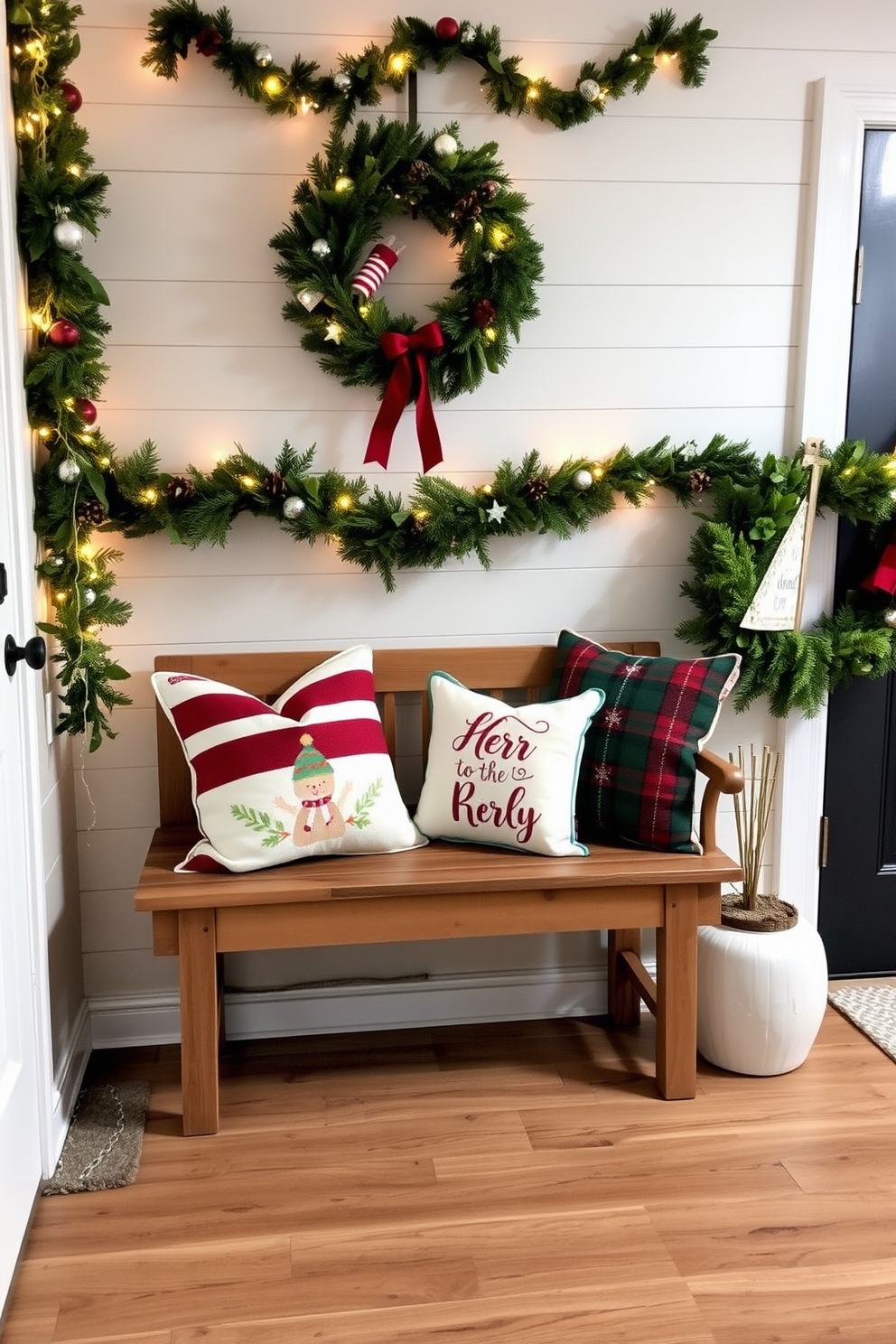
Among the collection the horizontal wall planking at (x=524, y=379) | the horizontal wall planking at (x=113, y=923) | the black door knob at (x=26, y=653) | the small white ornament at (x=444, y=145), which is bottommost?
the horizontal wall planking at (x=113, y=923)

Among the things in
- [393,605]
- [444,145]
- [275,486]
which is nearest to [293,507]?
[275,486]

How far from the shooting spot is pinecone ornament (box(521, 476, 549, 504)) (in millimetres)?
2516

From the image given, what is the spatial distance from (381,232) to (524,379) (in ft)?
1.46

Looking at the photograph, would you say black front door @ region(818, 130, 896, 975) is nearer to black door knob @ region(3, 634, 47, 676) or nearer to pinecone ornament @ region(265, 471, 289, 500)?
pinecone ornament @ region(265, 471, 289, 500)

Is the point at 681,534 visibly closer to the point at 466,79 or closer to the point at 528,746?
the point at 528,746

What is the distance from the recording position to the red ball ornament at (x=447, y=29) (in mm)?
2350

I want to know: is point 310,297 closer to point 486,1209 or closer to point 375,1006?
point 375,1006

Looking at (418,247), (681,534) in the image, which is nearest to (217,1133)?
(681,534)

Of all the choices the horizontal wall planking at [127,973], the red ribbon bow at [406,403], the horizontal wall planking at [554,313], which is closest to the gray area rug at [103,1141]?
the horizontal wall planking at [127,973]

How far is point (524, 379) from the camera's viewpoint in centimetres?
258

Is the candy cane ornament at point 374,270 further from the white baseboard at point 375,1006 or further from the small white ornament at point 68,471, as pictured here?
the white baseboard at point 375,1006

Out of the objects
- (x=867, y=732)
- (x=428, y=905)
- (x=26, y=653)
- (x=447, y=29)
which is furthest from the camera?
(x=867, y=732)

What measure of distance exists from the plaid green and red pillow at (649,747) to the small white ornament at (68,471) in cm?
115

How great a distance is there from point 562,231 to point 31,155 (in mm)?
1115
